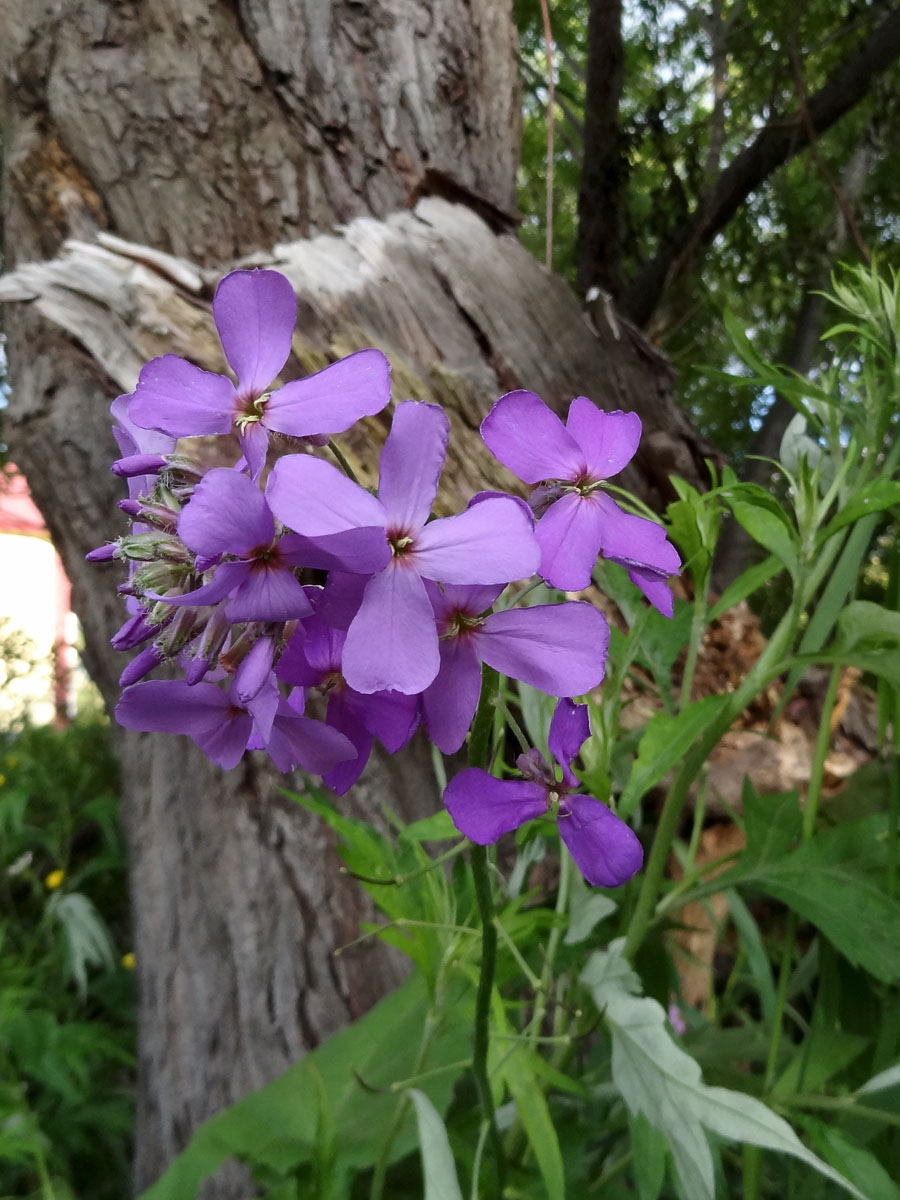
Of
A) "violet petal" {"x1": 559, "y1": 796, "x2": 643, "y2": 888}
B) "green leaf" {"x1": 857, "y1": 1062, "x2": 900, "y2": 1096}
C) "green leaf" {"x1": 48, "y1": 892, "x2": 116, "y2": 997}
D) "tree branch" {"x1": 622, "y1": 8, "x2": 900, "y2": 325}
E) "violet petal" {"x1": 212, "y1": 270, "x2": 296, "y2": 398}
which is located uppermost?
"tree branch" {"x1": 622, "y1": 8, "x2": 900, "y2": 325}

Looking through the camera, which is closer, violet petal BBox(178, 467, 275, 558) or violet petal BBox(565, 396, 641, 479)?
violet petal BBox(178, 467, 275, 558)

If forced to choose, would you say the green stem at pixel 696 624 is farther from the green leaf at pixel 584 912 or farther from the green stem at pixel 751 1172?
the green stem at pixel 751 1172

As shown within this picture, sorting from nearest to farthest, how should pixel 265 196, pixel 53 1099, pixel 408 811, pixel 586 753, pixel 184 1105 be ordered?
pixel 586 753 < pixel 408 811 < pixel 184 1105 < pixel 265 196 < pixel 53 1099

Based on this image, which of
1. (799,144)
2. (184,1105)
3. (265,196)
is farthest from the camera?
(799,144)

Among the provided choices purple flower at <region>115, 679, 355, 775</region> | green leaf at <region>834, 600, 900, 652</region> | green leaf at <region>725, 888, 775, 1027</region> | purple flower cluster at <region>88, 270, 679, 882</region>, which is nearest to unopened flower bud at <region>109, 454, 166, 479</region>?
purple flower cluster at <region>88, 270, 679, 882</region>

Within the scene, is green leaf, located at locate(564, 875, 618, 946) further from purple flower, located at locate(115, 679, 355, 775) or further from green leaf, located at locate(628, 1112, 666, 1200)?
purple flower, located at locate(115, 679, 355, 775)

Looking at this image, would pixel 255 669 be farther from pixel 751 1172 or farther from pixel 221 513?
Answer: pixel 751 1172

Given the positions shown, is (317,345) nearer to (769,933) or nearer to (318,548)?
(318,548)

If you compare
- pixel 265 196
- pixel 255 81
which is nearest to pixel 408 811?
pixel 265 196
